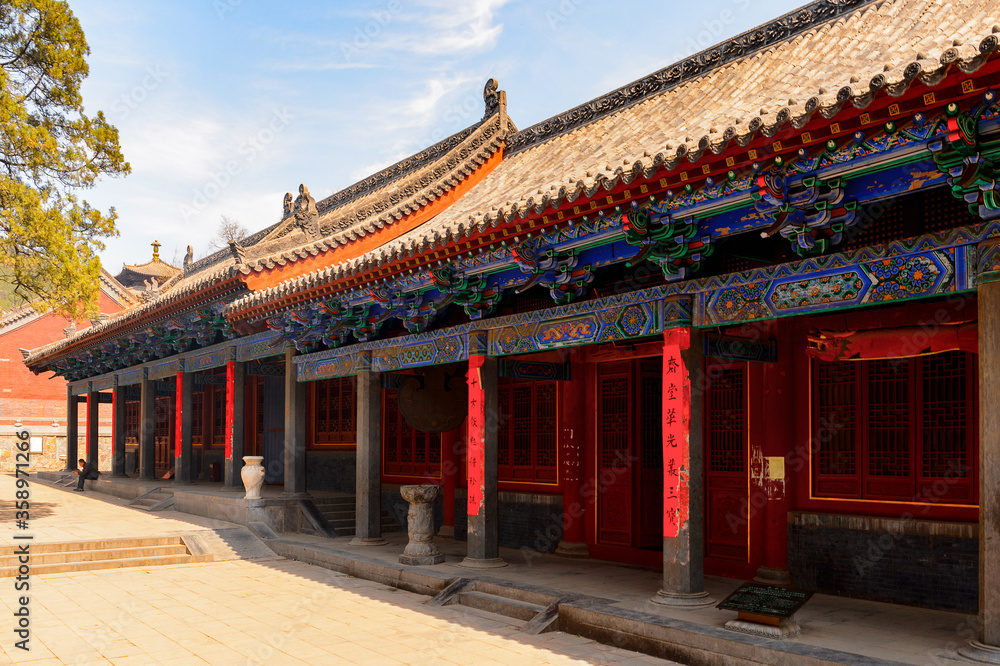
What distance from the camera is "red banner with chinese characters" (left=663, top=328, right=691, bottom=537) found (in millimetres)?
6461

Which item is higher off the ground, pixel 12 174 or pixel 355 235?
pixel 12 174

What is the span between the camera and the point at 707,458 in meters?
8.22

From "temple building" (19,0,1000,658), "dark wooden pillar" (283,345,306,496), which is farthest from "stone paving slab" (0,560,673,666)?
"dark wooden pillar" (283,345,306,496)

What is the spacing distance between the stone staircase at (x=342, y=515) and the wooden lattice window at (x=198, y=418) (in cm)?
774

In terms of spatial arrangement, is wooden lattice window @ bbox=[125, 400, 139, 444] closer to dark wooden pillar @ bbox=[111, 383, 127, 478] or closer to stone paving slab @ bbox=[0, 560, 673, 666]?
dark wooden pillar @ bbox=[111, 383, 127, 478]

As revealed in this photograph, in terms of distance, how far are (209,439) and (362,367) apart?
32.4ft

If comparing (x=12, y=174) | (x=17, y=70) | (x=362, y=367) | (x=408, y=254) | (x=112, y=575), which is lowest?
(x=112, y=575)

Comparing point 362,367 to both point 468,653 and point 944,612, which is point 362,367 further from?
point 944,612

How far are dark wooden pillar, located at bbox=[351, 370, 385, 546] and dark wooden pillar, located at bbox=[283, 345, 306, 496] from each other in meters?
1.77

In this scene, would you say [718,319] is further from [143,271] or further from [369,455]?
[143,271]

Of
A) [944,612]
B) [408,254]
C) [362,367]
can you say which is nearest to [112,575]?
[362,367]

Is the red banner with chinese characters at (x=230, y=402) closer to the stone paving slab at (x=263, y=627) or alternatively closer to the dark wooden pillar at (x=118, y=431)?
the stone paving slab at (x=263, y=627)

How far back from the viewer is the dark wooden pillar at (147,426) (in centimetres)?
1758

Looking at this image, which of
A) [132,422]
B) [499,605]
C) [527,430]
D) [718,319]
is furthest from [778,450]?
[132,422]
